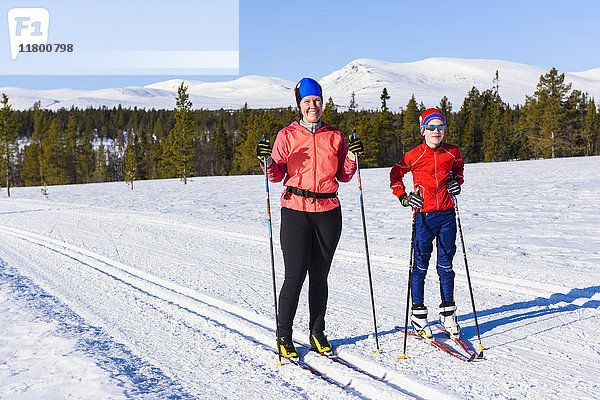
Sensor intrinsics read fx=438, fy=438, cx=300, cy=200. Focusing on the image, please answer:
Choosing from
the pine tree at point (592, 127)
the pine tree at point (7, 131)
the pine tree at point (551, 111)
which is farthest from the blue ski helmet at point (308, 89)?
the pine tree at point (592, 127)

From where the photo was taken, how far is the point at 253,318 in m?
4.72

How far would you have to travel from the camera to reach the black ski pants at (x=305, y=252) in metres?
3.60

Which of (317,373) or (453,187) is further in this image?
(453,187)

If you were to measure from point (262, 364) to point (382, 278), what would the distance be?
9.86 ft

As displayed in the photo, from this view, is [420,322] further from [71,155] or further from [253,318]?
[71,155]

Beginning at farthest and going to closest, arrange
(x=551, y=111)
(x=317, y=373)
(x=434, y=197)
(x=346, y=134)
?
(x=346, y=134) < (x=551, y=111) < (x=434, y=197) < (x=317, y=373)

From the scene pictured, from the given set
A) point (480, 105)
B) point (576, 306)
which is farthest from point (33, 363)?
point (480, 105)

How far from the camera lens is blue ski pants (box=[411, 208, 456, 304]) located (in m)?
3.99

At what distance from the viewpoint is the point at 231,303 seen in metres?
5.20

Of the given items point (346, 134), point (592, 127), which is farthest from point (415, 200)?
point (592, 127)

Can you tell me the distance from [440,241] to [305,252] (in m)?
1.31

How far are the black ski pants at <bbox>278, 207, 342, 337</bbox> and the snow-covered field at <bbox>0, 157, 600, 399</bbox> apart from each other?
45cm

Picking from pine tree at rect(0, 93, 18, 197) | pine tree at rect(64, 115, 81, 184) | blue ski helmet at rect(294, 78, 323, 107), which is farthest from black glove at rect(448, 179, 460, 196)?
pine tree at rect(64, 115, 81, 184)

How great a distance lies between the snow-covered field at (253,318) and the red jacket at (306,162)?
4.39 feet
